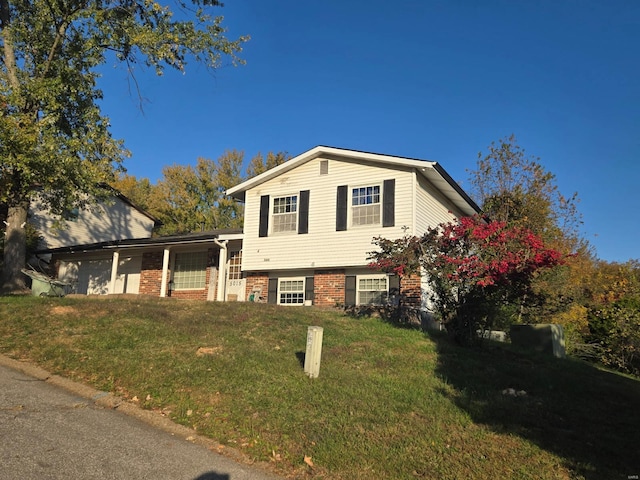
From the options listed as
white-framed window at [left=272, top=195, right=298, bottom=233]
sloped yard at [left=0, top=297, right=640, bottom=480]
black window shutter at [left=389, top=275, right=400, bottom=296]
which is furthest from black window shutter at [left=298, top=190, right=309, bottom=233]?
sloped yard at [left=0, top=297, right=640, bottom=480]

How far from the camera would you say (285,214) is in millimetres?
17172

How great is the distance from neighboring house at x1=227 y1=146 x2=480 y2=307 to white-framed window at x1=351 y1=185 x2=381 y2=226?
33 mm

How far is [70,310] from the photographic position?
10.5m

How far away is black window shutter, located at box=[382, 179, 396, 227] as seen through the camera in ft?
49.3

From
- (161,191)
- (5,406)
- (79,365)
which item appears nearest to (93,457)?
(5,406)

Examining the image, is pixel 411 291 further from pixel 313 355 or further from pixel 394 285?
pixel 313 355

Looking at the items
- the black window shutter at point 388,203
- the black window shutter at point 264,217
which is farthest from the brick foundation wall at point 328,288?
the black window shutter at point 264,217

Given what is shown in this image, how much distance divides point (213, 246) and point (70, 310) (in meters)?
8.97

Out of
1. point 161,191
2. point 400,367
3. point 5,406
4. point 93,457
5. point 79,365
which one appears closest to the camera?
point 93,457

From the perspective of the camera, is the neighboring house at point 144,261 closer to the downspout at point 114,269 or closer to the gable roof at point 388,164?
the downspout at point 114,269

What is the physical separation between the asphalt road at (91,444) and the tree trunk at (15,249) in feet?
33.3

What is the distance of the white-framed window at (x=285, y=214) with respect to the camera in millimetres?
16953

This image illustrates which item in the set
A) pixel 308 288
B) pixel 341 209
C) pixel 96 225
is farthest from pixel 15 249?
pixel 96 225

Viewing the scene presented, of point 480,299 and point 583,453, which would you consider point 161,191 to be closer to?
point 480,299
